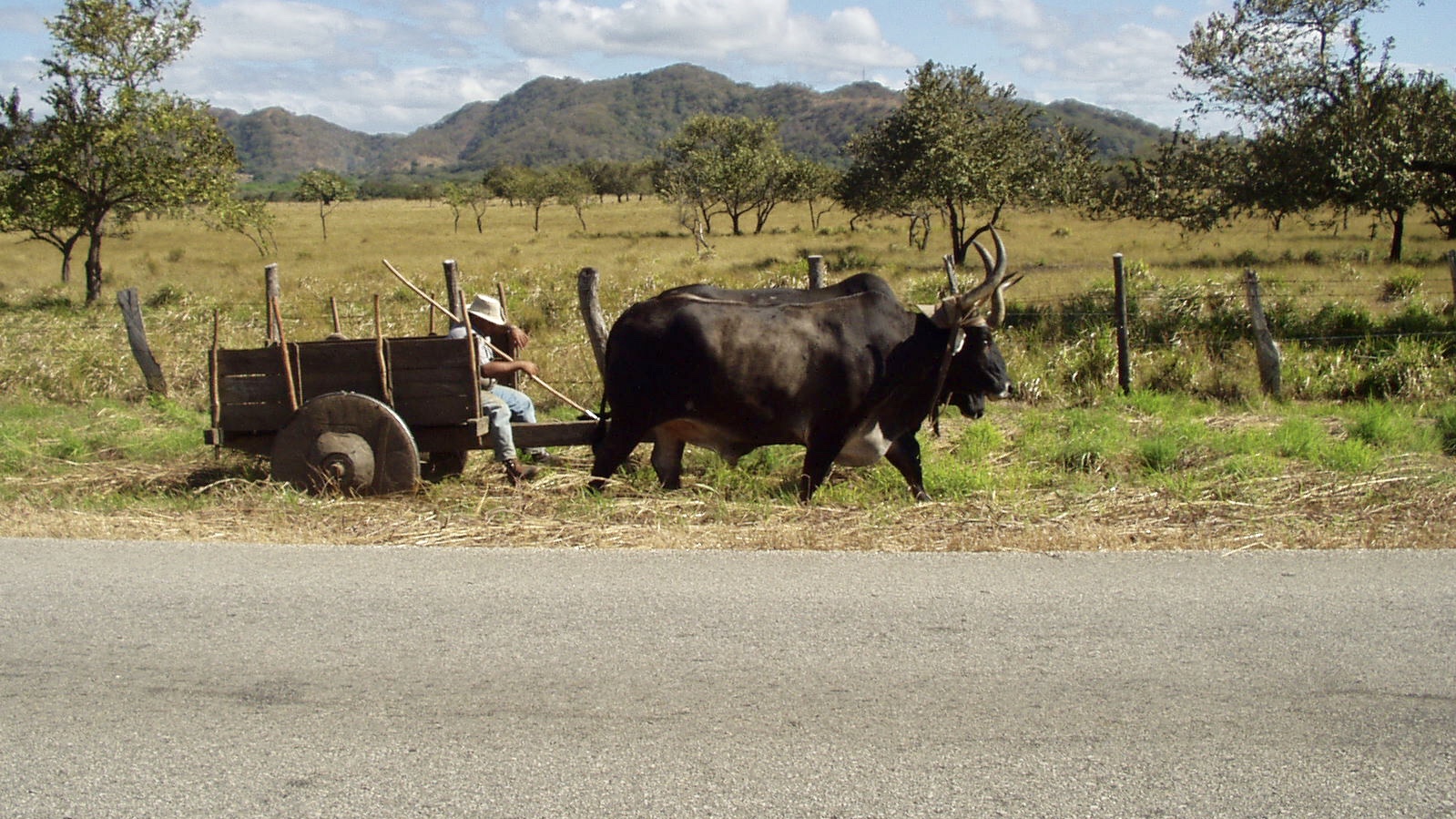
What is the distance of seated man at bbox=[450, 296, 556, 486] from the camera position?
27.4ft

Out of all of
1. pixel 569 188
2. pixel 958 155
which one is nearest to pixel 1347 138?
pixel 958 155

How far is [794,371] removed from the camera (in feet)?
25.7

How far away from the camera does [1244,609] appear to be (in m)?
5.27

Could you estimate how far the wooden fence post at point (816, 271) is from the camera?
10.7m

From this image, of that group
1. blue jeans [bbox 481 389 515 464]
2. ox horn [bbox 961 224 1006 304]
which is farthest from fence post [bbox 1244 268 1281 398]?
blue jeans [bbox 481 389 515 464]

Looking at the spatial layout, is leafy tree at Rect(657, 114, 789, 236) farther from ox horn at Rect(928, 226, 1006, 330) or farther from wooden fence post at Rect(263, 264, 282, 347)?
ox horn at Rect(928, 226, 1006, 330)

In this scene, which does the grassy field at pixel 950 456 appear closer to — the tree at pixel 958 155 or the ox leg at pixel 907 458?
the ox leg at pixel 907 458

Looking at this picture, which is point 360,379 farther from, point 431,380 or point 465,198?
point 465,198

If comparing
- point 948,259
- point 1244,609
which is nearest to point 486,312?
point 948,259

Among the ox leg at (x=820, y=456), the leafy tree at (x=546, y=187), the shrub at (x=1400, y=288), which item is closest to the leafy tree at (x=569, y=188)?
the leafy tree at (x=546, y=187)

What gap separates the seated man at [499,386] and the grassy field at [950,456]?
24 centimetres

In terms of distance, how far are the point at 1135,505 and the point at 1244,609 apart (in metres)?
2.35

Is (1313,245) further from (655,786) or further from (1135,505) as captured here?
(655,786)

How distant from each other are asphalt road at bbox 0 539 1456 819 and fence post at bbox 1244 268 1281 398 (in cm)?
560
